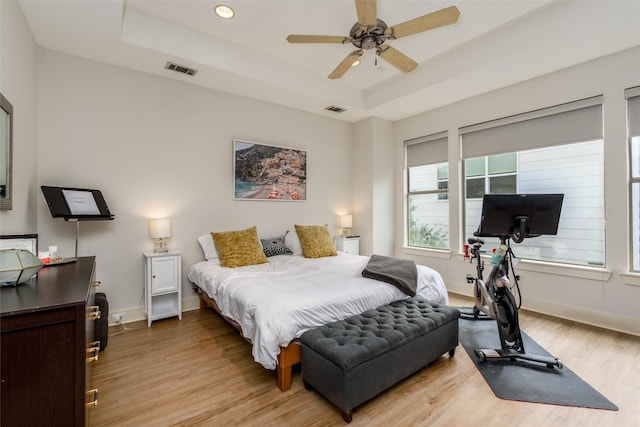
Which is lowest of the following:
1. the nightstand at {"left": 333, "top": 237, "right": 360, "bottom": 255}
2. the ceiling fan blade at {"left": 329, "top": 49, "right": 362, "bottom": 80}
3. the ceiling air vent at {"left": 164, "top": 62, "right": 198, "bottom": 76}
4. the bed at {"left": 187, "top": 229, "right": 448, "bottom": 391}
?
the bed at {"left": 187, "top": 229, "right": 448, "bottom": 391}

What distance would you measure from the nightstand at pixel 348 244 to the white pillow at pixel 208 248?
2059mm

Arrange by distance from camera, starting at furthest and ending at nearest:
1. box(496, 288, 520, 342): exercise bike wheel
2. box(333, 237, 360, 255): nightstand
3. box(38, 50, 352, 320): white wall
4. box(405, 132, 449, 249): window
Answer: box(333, 237, 360, 255): nightstand → box(405, 132, 449, 249): window → box(38, 50, 352, 320): white wall → box(496, 288, 520, 342): exercise bike wheel

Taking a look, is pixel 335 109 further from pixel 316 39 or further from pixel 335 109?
pixel 316 39

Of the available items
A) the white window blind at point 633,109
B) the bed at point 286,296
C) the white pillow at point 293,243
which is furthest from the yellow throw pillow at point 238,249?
the white window blind at point 633,109

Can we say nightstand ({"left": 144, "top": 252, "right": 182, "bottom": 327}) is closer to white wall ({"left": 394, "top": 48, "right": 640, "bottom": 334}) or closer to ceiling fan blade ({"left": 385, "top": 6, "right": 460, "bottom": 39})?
ceiling fan blade ({"left": 385, "top": 6, "right": 460, "bottom": 39})

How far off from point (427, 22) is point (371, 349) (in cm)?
237

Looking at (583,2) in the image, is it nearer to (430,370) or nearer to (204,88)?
(430,370)

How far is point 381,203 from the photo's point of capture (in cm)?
516

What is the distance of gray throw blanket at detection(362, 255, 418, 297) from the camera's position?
8.93ft

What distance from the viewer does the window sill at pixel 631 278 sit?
2912 mm

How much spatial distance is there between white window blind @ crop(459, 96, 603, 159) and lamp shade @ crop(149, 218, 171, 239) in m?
4.17

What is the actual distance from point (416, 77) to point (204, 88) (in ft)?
9.25

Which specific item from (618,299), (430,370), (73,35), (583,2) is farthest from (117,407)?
(583,2)

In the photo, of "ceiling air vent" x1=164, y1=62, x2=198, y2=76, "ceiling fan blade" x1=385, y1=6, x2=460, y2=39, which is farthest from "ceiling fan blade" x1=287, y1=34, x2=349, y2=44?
"ceiling air vent" x1=164, y1=62, x2=198, y2=76
